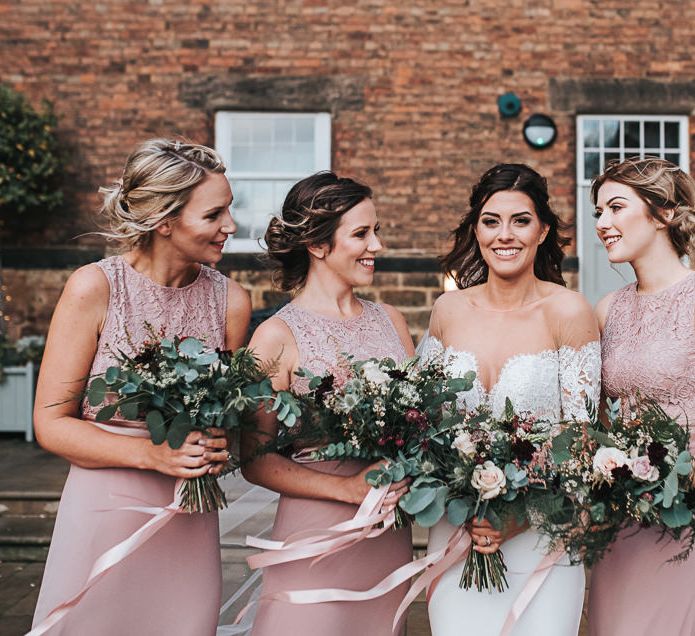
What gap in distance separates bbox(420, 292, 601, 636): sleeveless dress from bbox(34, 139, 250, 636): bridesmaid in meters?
0.77

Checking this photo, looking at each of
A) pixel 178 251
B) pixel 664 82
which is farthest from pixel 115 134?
pixel 178 251

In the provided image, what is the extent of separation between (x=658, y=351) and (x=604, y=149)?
700cm

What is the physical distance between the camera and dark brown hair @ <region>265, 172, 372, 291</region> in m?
2.62

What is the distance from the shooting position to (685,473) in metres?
2.05

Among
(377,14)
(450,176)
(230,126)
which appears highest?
(377,14)

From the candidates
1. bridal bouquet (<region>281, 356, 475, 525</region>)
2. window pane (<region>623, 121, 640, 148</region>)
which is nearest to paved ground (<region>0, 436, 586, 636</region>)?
bridal bouquet (<region>281, 356, 475, 525</region>)

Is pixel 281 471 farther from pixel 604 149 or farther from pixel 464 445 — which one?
pixel 604 149

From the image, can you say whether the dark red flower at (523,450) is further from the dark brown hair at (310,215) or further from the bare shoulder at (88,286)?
the bare shoulder at (88,286)

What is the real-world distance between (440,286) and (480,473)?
272 inches

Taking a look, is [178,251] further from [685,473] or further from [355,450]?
[685,473]

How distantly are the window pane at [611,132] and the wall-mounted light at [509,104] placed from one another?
1.09 m

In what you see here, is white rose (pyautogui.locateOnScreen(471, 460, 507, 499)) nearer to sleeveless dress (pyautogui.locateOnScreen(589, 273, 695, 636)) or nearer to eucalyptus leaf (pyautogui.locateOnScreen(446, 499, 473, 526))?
eucalyptus leaf (pyautogui.locateOnScreen(446, 499, 473, 526))

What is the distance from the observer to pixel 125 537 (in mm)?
2348

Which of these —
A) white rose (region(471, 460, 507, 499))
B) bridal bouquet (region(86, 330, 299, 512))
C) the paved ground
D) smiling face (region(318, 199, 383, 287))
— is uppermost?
smiling face (region(318, 199, 383, 287))
